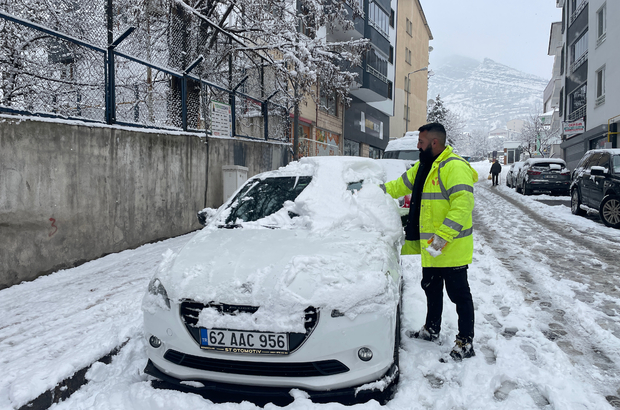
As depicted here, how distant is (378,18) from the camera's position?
28094 mm

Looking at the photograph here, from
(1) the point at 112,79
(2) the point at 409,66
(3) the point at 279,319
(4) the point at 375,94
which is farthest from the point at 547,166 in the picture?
(2) the point at 409,66

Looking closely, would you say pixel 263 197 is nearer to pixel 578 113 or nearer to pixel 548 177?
pixel 548 177

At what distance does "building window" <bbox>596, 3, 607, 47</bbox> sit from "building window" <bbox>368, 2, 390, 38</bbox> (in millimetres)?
11893

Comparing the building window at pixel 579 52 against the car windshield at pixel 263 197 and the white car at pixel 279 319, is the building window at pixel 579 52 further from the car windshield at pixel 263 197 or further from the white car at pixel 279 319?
the white car at pixel 279 319

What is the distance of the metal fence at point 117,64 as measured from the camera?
5.63 m

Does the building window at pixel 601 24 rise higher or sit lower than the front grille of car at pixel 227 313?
higher

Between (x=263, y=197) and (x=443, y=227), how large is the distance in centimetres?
167

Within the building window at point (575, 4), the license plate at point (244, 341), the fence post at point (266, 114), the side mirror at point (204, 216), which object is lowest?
the license plate at point (244, 341)

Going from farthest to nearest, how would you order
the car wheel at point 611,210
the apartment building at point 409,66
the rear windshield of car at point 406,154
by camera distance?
the apartment building at point 409,66, the rear windshield of car at point 406,154, the car wheel at point 611,210

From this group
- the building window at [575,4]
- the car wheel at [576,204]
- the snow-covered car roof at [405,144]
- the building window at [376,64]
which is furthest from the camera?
the building window at [376,64]

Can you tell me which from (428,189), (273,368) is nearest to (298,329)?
(273,368)

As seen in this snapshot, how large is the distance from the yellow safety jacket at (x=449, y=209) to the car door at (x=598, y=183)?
28.3 ft

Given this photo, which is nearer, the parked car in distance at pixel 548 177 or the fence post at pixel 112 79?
the fence post at pixel 112 79

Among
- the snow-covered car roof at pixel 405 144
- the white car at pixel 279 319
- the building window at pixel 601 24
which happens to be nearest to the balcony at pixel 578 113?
the building window at pixel 601 24
